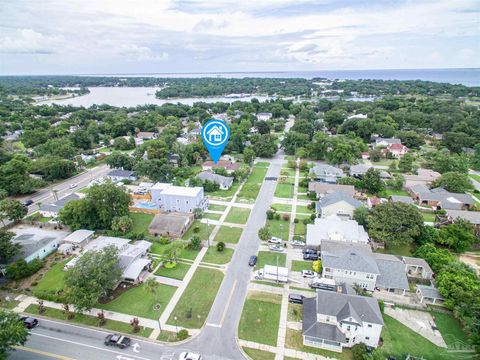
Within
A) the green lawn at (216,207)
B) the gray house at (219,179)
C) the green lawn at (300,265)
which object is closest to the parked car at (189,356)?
the green lawn at (300,265)

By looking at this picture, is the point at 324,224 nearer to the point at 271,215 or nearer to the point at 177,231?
the point at 271,215

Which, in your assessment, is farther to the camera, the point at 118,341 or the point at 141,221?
the point at 141,221

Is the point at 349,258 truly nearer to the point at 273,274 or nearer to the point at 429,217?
the point at 273,274

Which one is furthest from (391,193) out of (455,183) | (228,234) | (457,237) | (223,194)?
(228,234)

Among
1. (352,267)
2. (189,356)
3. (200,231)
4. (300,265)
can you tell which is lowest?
(300,265)

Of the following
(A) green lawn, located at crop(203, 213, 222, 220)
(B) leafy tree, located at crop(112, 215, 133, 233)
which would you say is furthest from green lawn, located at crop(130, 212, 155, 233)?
(A) green lawn, located at crop(203, 213, 222, 220)

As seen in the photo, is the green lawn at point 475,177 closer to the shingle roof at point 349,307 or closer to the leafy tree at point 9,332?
the shingle roof at point 349,307
